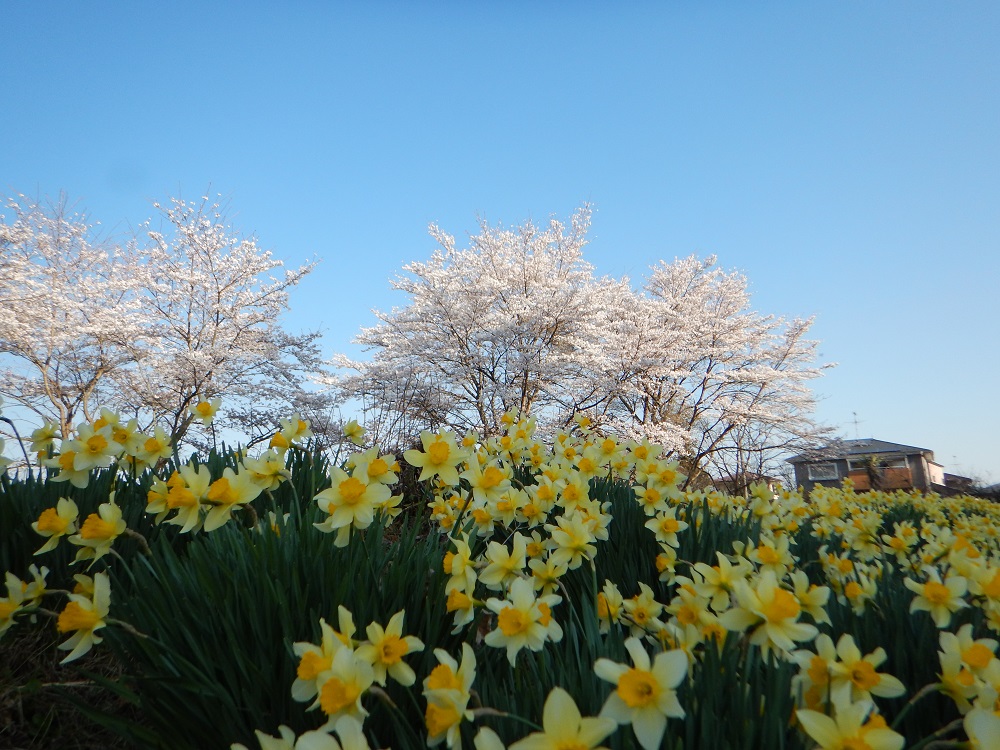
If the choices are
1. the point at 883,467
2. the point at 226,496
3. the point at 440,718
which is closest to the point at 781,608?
the point at 440,718

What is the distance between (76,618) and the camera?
1.14 m

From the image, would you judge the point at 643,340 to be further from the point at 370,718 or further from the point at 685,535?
the point at 370,718

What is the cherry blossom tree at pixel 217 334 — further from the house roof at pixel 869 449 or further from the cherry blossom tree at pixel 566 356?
the house roof at pixel 869 449

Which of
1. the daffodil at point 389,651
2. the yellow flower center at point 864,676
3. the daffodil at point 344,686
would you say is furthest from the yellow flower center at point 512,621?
the yellow flower center at point 864,676

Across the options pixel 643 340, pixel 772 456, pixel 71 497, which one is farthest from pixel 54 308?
pixel 772 456

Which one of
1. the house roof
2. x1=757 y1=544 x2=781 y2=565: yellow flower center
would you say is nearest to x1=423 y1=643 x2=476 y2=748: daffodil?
x1=757 y1=544 x2=781 y2=565: yellow flower center

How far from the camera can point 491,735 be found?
687 millimetres

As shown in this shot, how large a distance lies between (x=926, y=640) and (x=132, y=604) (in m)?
1.72

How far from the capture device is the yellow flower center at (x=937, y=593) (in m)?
1.36

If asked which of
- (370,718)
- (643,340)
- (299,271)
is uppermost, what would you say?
(299,271)

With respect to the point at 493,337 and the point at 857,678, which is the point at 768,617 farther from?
the point at 493,337

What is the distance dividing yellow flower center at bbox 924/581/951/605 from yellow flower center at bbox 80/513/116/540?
1.95 metres

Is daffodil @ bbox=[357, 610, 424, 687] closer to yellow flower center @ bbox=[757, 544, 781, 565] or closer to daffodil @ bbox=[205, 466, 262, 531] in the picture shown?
daffodil @ bbox=[205, 466, 262, 531]

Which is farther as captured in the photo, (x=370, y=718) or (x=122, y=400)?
(x=122, y=400)
